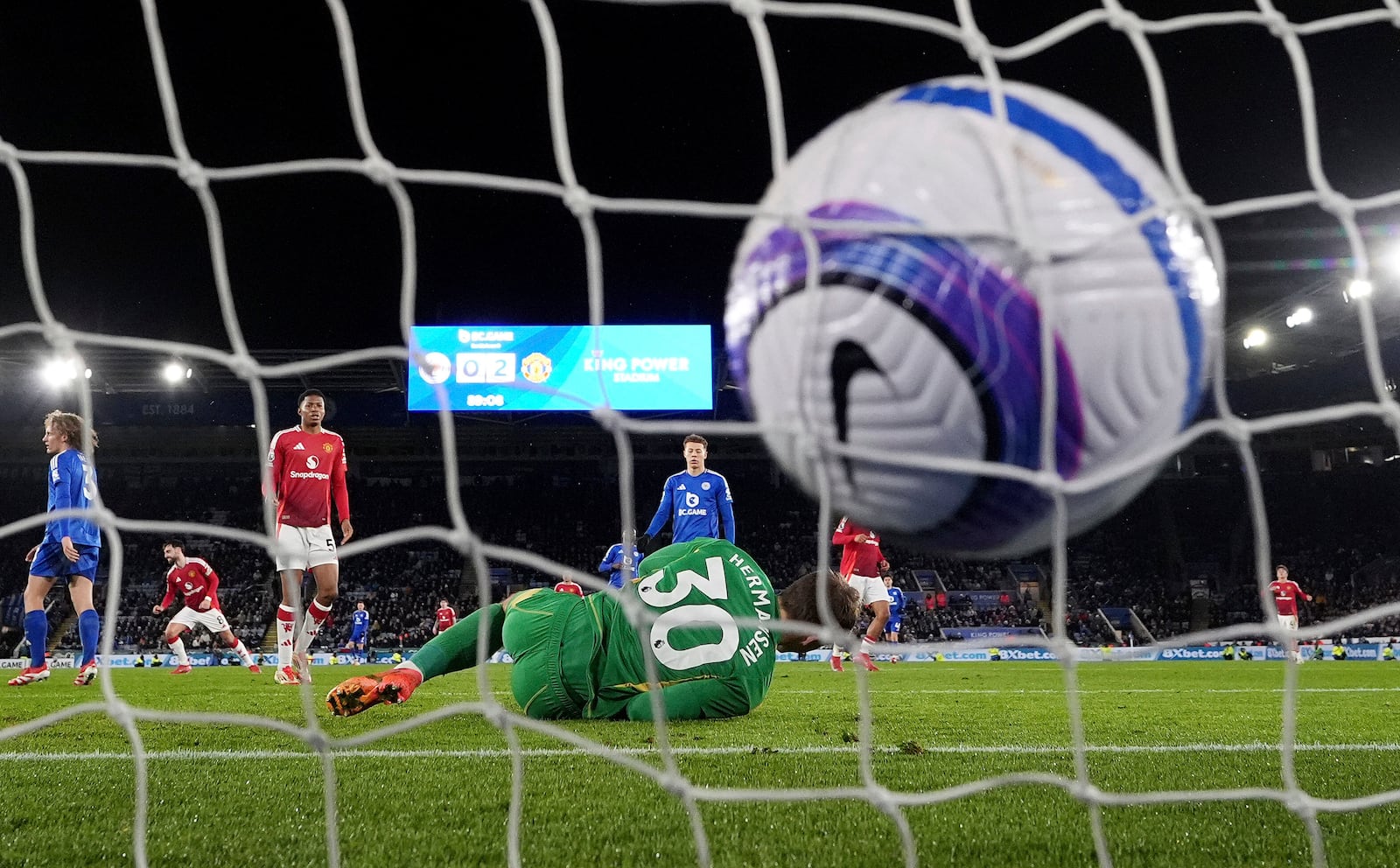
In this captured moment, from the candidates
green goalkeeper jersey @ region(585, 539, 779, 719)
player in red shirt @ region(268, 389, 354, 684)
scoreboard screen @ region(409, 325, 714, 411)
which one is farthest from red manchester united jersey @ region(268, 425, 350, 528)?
scoreboard screen @ region(409, 325, 714, 411)

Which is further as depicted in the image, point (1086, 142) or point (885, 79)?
point (885, 79)

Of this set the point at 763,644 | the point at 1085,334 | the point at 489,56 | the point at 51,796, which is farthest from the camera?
the point at 489,56

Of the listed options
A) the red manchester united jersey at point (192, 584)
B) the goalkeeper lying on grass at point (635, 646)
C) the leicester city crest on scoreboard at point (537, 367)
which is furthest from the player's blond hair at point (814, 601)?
the leicester city crest on scoreboard at point (537, 367)

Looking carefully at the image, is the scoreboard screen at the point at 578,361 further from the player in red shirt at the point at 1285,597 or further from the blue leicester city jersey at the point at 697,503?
the blue leicester city jersey at the point at 697,503

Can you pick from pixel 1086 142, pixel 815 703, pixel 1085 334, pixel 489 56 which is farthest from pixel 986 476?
pixel 489 56

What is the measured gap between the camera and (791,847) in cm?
191

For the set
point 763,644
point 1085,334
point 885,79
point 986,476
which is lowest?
point 763,644

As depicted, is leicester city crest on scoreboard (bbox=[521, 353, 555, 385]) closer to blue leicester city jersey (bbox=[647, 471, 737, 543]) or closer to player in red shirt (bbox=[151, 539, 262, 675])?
player in red shirt (bbox=[151, 539, 262, 675])

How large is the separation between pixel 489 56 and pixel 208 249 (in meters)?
7.67

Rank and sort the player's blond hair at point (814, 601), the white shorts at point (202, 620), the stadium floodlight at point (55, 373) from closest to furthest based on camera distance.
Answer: the player's blond hair at point (814, 601)
the white shorts at point (202, 620)
the stadium floodlight at point (55, 373)

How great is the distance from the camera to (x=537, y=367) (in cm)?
1688

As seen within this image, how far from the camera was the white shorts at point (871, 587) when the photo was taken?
870cm

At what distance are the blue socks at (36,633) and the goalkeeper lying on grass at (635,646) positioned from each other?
3.48m

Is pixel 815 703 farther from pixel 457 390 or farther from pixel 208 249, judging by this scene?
pixel 208 249
